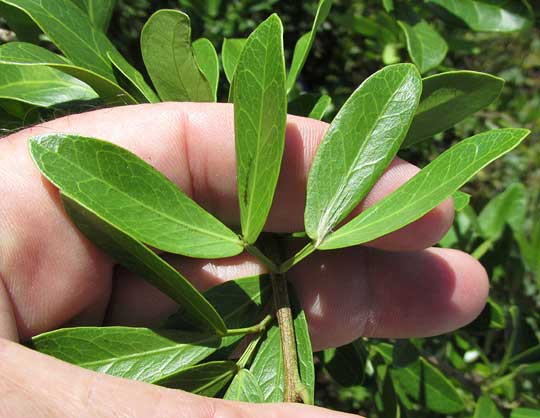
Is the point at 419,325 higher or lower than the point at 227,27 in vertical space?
lower

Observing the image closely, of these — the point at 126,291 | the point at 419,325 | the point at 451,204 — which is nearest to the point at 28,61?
the point at 126,291

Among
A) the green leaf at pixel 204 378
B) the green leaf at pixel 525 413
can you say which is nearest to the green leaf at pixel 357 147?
the green leaf at pixel 204 378

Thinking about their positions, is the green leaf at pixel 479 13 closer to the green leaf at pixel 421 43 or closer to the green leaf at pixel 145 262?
the green leaf at pixel 421 43

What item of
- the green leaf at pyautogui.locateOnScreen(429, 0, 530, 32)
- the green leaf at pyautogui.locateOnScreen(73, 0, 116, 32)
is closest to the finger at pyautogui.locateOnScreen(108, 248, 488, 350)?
the green leaf at pyautogui.locateOnScreen(429, 0, 530, 32)

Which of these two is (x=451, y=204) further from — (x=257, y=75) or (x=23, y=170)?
(x=23, y=170)

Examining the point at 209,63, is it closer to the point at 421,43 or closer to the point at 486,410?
the point at 421,43

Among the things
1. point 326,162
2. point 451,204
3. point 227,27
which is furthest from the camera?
point 227,27
